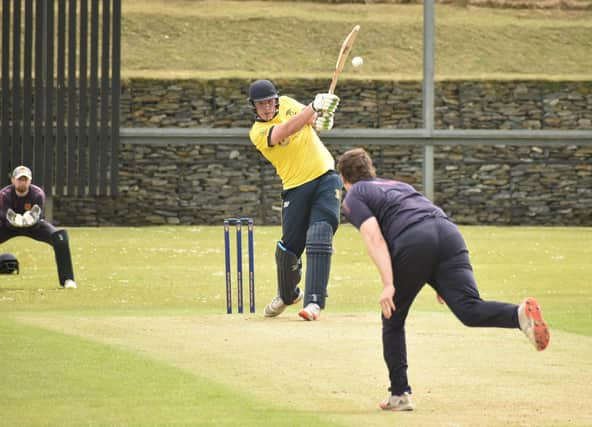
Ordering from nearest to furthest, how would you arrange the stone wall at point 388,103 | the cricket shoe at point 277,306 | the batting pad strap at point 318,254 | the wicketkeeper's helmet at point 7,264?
the batting pad strap at point 318,254 → the cricket shoe at point 277,306 → the wicketkeeper's helmet at point 7,264 → the stone wall at point 388,103

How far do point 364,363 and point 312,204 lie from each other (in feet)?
7.99

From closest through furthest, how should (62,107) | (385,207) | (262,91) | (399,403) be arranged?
(399,403), (385,207), (262,91), (62,107)

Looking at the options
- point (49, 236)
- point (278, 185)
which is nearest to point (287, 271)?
point (49, 236)

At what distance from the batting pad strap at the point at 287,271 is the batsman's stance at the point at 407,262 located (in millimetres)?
3828

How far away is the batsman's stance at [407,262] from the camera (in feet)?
23.9

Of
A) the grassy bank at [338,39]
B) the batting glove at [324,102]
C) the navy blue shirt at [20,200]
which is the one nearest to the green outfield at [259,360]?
the navy blue shirt at [20,200]

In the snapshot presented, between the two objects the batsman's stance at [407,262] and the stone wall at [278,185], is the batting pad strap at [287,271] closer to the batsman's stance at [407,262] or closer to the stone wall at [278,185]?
the batsman's stance at [407,262]

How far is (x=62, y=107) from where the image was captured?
85.0ft

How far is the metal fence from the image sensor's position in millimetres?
25547

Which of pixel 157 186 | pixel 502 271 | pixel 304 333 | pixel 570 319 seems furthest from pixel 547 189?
pixel 304 333

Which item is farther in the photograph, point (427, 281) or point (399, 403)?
point (427, 281)

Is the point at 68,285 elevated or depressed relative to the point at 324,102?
depressed

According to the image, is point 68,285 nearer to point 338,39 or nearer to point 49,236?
point 49,236

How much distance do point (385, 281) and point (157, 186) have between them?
23.7 metres
